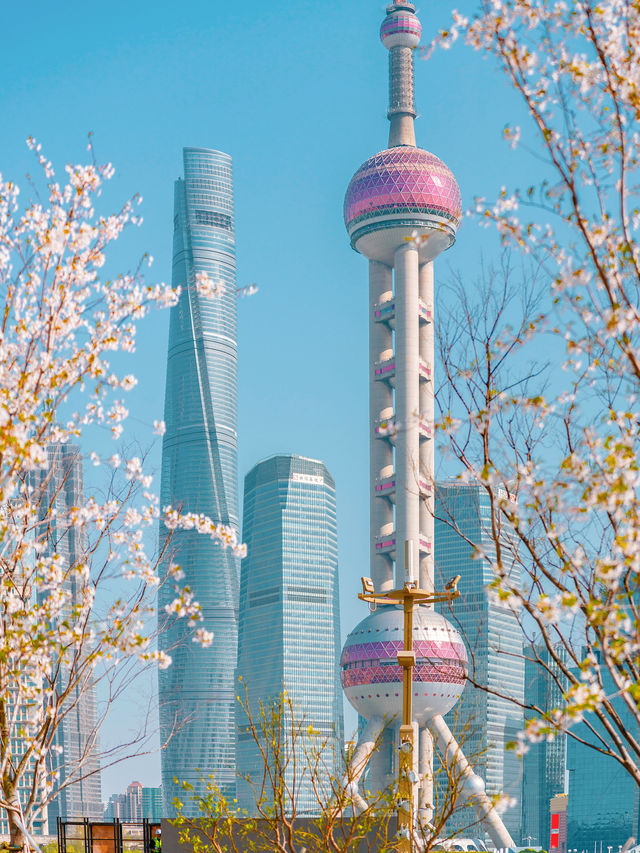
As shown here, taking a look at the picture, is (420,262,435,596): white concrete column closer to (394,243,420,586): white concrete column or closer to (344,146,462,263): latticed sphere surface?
(394,243,420,586): white concrete column

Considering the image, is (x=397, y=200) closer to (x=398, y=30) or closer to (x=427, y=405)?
(x=427, y=405)

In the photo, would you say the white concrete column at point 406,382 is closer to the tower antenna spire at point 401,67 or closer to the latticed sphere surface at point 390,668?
the latticed sphere surface at point 390,668

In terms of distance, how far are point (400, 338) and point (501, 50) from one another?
13565 cm

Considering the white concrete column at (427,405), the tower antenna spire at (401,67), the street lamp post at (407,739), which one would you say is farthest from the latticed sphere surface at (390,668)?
the street lamp post at (407,739)

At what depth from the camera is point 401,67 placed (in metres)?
162

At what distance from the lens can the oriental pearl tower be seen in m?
135

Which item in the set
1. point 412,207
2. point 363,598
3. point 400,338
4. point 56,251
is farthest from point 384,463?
point 56,251

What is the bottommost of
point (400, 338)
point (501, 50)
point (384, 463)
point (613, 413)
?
point (613, 413)

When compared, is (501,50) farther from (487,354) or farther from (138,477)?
(138,477)

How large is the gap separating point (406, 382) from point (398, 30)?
52.3 metres

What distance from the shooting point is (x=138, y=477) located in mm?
15078

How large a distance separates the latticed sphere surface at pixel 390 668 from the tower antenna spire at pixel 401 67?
62.8 meters

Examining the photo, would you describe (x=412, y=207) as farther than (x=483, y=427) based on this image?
Yes

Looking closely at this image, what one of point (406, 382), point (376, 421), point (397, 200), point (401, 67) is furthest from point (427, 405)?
point (401, 67)
